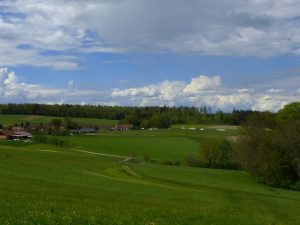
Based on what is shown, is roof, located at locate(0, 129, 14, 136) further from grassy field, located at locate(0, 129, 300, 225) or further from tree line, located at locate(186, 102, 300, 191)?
tree line, located at locate(186, 102, 300, 191)

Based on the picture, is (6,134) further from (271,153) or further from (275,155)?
(275,155)

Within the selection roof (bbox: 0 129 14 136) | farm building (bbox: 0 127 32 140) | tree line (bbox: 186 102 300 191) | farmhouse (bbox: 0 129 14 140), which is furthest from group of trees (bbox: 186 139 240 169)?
roof (bbox: 0 129 14 136)

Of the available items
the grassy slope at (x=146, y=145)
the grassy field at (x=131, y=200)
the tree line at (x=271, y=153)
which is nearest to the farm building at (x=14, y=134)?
the grassy slope at (x=146, y=145)

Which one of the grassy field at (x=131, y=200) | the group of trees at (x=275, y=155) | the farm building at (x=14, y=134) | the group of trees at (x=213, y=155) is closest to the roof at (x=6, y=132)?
the farm building at (x=14, y=134)

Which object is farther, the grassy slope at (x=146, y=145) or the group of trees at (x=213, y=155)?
the grassy slope at (x=146, y=145)

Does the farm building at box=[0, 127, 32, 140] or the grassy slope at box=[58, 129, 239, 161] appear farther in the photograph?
the farm building at box=[0, 127, 32, 140]

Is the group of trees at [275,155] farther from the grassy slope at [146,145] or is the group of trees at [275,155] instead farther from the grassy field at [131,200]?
the grassy slope at [146,145]

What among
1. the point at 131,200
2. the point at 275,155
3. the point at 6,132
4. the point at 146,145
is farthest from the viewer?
the point at 6,132

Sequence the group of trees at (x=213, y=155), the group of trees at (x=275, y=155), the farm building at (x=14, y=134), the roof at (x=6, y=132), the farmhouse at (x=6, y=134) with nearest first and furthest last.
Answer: the group of trees at (x=275, y=155)
the group of trees at (x=213, y=155)
the farmhouse at (x=6, y=134)
the farm building at (x=14, y=134)
the roof at (x=6, y=132)

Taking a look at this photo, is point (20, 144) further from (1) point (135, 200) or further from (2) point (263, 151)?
(1) point (135, 200)

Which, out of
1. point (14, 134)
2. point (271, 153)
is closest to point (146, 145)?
point (14, 134)

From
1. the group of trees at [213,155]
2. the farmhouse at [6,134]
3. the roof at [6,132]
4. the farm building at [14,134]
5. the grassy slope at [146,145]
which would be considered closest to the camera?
the group of trees at [213,155]

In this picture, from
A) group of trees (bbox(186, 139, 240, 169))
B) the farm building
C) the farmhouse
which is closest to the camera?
group of trees (bbox(186, 139, 240, 169))

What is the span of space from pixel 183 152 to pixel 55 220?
12147cm
